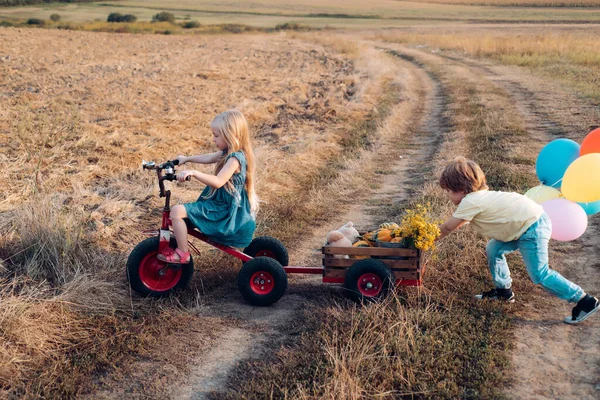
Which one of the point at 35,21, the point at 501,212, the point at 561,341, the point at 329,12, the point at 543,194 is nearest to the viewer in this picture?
the point at 561,341

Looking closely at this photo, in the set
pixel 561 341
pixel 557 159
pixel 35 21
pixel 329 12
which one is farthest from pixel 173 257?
pixel 329 12

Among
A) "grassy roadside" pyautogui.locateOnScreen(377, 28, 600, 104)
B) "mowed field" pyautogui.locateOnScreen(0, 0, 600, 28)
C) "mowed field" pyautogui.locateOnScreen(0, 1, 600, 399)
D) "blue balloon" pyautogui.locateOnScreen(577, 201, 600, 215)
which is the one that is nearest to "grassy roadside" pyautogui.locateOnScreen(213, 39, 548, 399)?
"mowed field" pyautogui.locateOnScreen(0, 1, 600, 399)

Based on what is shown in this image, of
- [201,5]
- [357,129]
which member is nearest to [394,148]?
[357,129]

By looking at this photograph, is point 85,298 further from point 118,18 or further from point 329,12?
point 329,12

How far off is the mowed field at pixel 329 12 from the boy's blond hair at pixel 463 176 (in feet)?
176

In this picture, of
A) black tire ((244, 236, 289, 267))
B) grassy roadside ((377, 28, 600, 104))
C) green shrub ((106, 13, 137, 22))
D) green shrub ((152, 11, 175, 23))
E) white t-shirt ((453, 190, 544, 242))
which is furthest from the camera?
green shrub ((152, 11, 175, 23))

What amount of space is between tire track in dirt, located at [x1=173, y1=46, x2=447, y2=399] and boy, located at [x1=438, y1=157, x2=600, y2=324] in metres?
1.62

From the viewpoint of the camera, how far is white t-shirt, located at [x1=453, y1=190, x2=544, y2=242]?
525 cm

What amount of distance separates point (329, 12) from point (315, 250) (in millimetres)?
76949

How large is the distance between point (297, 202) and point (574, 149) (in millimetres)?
3695

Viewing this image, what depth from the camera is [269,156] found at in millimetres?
10500

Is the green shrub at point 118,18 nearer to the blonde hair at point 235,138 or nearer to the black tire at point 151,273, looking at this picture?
the blonde hair at point 235,138

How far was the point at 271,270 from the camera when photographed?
18.5 ft

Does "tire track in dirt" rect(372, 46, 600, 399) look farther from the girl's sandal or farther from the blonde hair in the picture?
the girl's sandal
